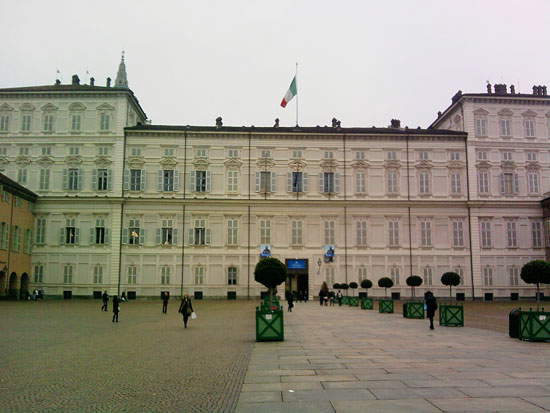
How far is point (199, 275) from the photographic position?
182 ft

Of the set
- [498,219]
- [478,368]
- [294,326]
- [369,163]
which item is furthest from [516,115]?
[478,368]

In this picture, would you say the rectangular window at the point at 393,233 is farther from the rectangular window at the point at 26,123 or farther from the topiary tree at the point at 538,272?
the rectangular window at the point at 26,123

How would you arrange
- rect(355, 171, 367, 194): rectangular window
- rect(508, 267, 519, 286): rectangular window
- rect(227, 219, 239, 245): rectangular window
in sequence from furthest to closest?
rect(355, 171, 367, 194): rectangular window < rect(227, 219, 239, 245): rectangular window < rect(508, 267, 519, 286): rectangular window

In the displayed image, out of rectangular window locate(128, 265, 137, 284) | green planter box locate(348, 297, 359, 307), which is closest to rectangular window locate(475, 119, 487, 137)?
green planter box locate(348, 297, 359, 307)

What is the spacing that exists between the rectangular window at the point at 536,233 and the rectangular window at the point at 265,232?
27.4 metres

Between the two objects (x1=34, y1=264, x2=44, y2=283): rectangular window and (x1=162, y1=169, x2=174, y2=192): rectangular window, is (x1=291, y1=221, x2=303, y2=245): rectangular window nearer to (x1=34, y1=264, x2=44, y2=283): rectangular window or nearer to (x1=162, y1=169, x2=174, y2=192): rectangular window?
(x1=162, y1=169, x2=174, y2=192): rectangular window

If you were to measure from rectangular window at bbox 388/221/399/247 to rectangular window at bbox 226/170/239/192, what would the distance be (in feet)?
54.3

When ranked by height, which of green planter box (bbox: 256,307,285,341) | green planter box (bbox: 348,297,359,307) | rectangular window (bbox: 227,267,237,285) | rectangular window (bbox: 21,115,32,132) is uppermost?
rectangular window (bbox: 21,115,32,132)

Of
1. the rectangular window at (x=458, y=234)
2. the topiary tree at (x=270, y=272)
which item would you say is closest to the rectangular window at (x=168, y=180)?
the rectangular window at (x=458, y=234)

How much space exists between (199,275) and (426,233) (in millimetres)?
23935

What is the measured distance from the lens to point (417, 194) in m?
57.4

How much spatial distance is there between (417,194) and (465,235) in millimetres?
6523

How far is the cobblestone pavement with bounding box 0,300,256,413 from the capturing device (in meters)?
9.59

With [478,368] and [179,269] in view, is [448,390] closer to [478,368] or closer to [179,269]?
[478,368]
